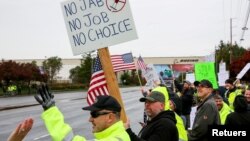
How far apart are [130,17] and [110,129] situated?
6.82 ft

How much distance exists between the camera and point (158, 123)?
474 centimetres

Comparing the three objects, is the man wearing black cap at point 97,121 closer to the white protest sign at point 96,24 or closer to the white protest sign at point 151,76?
the white protest sign at point 96,24

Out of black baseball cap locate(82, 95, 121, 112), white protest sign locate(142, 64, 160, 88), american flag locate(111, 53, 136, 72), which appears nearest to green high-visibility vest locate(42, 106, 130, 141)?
black baseball cap locate(82, 95, 121, 112)

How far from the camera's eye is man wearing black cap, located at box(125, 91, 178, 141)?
183 inches

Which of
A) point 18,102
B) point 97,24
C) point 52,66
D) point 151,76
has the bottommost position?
point 18,102

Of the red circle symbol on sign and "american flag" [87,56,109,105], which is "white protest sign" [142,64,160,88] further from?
the red circle symbol on sign

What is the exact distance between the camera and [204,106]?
6.43m

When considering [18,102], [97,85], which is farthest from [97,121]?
[18,102]

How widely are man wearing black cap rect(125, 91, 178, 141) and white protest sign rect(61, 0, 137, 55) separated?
0.76 meters

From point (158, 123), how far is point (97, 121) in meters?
1.27

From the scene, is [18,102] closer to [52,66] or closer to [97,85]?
[97,85]

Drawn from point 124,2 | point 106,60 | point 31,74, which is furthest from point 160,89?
point 31,74

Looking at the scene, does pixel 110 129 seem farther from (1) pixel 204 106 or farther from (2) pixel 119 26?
(1) pixel 204 106

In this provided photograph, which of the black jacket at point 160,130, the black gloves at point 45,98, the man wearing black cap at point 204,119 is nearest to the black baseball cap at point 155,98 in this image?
the black jacket at point 160,130
